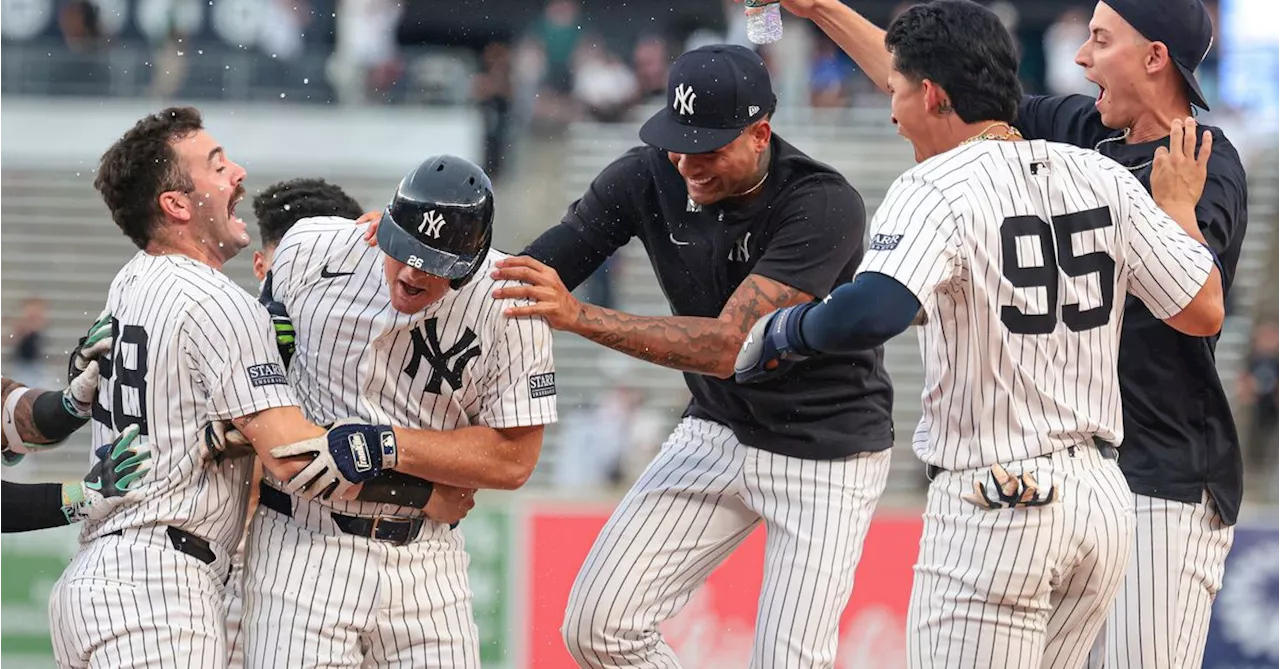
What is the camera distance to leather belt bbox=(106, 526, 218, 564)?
179 inches

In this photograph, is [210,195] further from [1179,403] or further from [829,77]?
[829,77]

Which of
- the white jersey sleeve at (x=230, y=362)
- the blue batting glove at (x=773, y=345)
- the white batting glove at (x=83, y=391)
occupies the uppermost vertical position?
the blue batting glove at (x=773, y=345)

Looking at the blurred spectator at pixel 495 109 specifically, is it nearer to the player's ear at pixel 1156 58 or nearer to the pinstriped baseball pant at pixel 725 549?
the pinstriped baseball pant at pixel 725 549

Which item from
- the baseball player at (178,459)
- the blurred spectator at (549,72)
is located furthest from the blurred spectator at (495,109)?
the baseball player at (178,459)

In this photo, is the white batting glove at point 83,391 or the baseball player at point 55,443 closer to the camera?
the baseball player at point 55,443

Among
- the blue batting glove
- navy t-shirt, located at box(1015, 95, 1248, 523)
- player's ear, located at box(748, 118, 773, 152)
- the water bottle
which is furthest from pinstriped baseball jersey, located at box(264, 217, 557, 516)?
navy t-shirt, located at box(1015, 95, 1248, 523)

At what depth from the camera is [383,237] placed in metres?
4.48

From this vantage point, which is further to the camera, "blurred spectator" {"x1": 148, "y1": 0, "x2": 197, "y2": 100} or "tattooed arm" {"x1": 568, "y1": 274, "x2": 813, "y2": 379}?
"blurred spectator" {"x1": 148, "y1": 0, "x2": 197, "y2": 100}

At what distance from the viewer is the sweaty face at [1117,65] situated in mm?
5188

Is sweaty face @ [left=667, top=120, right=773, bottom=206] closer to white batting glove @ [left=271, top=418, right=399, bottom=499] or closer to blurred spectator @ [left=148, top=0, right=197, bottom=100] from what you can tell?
white batting glove @ [left=271, top=418, right=399, bottom=499]

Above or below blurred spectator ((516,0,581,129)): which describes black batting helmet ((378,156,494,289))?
below

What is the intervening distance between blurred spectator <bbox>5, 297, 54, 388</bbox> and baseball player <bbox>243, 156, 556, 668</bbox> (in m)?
9.58

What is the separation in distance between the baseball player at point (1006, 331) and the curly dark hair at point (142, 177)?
1829 mm

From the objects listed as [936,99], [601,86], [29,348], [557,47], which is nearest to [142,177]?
[936,99]
